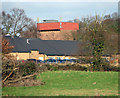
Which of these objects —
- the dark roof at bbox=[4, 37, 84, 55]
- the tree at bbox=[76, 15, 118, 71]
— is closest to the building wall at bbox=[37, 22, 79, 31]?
the dark roof at bbox=[4, 37, 84, 55]

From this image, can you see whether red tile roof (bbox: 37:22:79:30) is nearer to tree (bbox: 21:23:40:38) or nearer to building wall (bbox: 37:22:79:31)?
building wall (bbox: 37:22:79:31)

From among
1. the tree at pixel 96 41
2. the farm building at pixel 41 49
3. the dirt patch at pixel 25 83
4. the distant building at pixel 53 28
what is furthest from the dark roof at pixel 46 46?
the dirt patch at pixel 25 83

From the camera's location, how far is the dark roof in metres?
61.2

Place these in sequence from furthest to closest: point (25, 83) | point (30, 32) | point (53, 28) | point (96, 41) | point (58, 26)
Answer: point (53, 28), point (58, 26), point (30, 32), point (96, 41), point (25, 83)

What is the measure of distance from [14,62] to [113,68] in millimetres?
18536

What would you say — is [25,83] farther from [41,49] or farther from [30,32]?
[30,32]

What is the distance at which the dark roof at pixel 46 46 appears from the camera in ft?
201

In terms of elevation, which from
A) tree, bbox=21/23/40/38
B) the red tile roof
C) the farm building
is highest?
the red tile roof

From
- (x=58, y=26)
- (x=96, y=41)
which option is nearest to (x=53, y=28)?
(x=58, y=26)

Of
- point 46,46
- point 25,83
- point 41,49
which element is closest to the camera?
point 25,83

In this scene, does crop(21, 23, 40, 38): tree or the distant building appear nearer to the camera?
crop(21, 23, 40, 38): tree

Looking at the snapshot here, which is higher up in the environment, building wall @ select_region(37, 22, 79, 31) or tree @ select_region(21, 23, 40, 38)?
building wall @ select_region(37, 22, 79, 31)

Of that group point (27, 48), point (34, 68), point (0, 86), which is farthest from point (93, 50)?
point (27, 48)

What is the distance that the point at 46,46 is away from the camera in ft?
211
